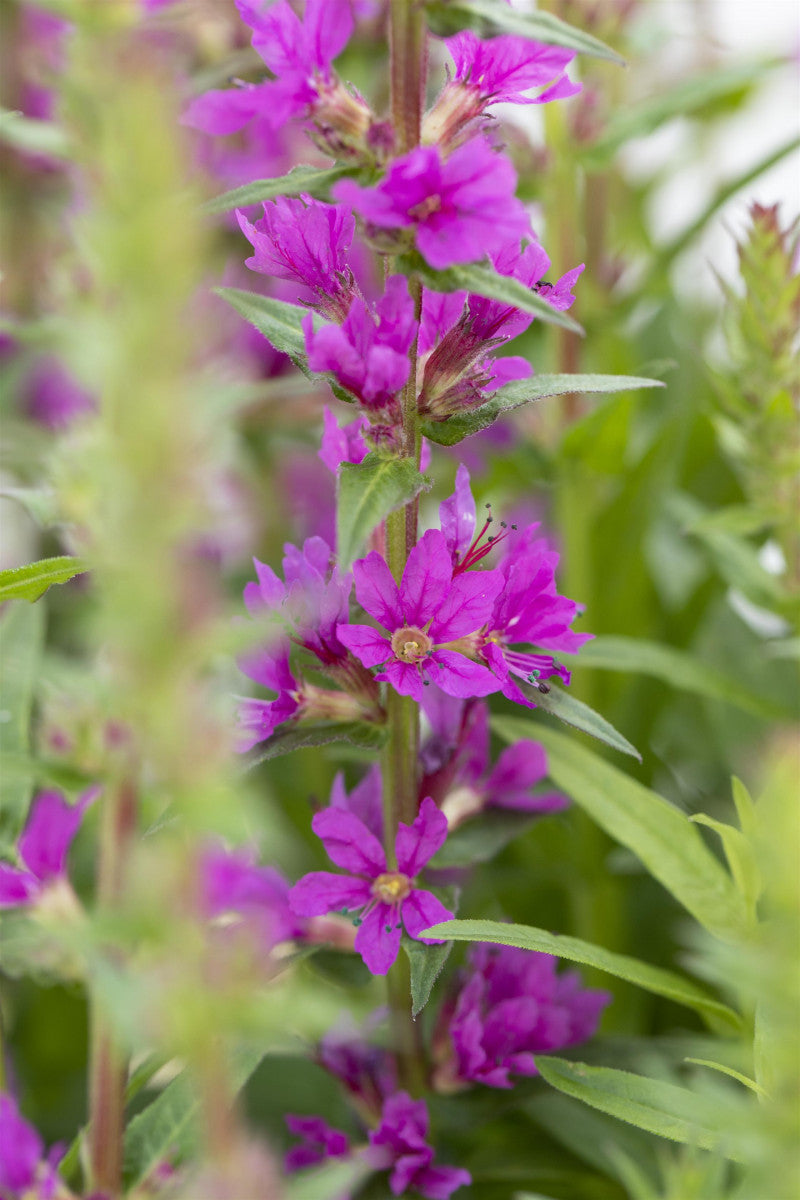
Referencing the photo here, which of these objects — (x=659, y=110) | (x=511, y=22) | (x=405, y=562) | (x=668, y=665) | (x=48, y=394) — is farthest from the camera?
(x=48, y=394)

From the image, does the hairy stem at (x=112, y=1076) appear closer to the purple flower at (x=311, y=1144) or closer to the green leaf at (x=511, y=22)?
the purple flower at (x=311, y=1144)

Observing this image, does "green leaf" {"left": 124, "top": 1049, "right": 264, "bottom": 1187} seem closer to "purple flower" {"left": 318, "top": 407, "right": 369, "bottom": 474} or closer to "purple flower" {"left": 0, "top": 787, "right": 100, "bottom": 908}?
"purple flower" {"left": 0, "top": 787, "right": 100, "bottom": 908}

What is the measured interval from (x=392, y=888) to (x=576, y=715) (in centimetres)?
11

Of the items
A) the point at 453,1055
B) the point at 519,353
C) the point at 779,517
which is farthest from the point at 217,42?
the point at 453,1055

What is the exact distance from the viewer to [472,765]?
25.0 inches

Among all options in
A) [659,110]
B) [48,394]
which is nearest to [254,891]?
[659,110]

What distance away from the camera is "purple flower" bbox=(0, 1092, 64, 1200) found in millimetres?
444

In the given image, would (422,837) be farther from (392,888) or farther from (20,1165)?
(20,1165)

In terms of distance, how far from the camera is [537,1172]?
0.67 metres

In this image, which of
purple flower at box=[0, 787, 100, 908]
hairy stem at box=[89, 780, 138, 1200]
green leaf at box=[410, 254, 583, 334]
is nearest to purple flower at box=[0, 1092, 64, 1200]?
hairy stem at box=[89, 780, 138, 1200]

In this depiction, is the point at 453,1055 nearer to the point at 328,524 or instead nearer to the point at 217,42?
→ the point at 328,524

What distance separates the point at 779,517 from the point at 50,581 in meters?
0.47

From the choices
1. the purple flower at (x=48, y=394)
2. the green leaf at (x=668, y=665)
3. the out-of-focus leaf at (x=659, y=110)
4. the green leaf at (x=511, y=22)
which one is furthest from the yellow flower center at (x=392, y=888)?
the purple flower at (x=48, y=394)

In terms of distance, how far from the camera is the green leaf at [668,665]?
0.76m
